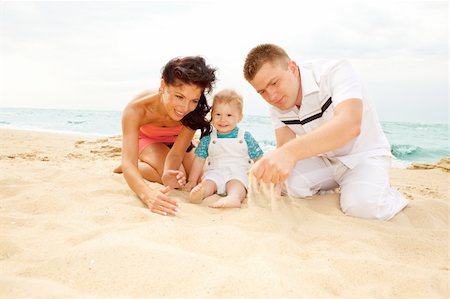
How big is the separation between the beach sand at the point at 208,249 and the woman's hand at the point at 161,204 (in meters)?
0.06

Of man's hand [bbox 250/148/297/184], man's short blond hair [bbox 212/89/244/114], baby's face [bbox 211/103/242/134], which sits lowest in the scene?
man's hand [bbox 250/148/297/184]

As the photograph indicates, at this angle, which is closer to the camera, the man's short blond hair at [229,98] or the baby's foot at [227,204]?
the baby's foot at [227,204]

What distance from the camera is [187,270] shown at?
5.29 feet

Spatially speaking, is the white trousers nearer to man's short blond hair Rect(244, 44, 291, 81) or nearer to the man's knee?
the man's knee

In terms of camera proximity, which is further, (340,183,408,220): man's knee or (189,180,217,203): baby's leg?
(189,180,217,203): baby's leg

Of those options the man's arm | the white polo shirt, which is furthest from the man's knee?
the man's arm

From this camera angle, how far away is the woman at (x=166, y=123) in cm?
297

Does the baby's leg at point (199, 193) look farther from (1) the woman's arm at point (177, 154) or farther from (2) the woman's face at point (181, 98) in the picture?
(2) the woman's face at point (181, 98)

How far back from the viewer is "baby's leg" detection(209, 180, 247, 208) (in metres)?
2.88

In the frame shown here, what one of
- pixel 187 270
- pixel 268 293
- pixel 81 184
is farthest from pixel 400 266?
pixel 81 184

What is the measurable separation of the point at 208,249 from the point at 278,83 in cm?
144

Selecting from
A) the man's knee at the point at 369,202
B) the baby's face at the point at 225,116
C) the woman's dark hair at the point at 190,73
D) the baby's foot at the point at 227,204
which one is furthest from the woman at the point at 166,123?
the man's knee at the point at 369,202

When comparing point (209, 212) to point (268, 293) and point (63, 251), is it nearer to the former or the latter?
point (63, 251)

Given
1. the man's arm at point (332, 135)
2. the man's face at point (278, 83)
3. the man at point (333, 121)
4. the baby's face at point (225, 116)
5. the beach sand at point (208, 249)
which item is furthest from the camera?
the baby's face at point (225, 116)
